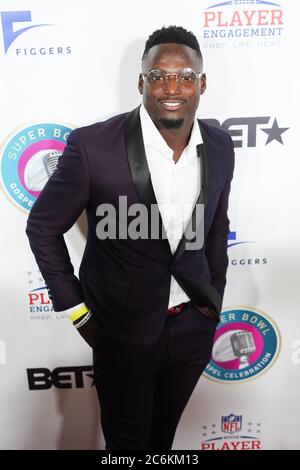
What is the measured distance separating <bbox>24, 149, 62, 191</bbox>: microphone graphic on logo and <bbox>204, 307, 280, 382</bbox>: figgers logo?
980 millimetres

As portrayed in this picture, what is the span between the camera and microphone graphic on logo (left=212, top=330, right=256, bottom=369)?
2.05 meters

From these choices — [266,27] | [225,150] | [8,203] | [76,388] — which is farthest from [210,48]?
[76,388]

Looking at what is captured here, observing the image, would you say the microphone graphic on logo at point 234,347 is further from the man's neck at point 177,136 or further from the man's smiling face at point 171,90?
the man's smiling face at point 171,90

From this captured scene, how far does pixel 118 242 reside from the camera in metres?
1.37

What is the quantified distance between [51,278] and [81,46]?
0.82 m

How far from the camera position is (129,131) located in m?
1.31

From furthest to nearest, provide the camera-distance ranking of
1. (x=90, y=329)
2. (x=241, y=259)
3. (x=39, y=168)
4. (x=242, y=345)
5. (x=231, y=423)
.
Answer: (x=231, y=423) < (x=242, y=345) < (x=241, y=259) < (x=39, y=168) < (x=90, y=329)

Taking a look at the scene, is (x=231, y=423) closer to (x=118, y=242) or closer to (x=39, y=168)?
(x=118, y=242)

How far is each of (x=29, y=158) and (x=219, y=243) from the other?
80 cm

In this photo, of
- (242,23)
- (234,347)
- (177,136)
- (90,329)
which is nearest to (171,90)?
(177,136)

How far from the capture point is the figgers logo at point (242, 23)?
1528 mm

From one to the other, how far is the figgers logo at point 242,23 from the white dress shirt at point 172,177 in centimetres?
39
